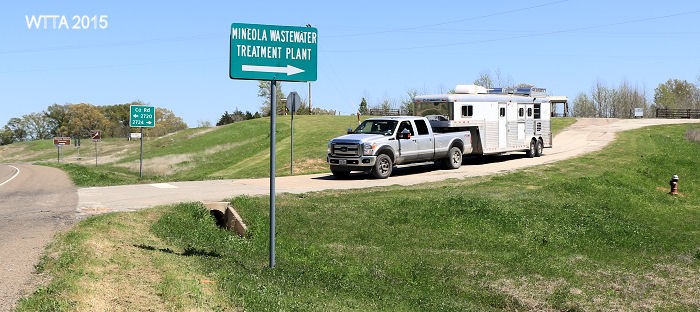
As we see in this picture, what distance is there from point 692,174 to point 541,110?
716cm

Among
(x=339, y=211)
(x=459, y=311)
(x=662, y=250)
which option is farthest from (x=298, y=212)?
(x=662, y=250)

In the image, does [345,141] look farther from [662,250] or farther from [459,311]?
[459,311]

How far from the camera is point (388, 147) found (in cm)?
2431

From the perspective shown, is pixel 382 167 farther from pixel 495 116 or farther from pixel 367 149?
pixel 495 116

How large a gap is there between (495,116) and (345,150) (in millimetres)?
8376

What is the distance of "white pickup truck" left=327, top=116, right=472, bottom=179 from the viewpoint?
78.1 feet

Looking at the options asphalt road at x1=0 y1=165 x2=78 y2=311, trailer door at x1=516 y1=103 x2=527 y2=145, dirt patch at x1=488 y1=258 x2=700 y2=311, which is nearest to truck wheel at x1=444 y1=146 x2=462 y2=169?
trailer door at x1=516 y1=103 x2=527 y2=145

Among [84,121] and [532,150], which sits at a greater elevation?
[84,121]

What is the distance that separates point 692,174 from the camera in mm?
29578

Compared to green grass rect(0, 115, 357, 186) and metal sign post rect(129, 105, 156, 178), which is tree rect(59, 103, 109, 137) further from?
metal sign post rect(129, 105, 156, 178)

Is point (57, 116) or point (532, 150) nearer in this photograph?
point (532, 150)

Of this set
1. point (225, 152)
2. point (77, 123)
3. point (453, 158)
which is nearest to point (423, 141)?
point (453, 158)

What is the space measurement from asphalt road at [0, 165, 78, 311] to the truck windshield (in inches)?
405

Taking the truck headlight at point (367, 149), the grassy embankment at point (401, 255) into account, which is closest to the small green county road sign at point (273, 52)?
the grassy embankment at point (401, 255)
